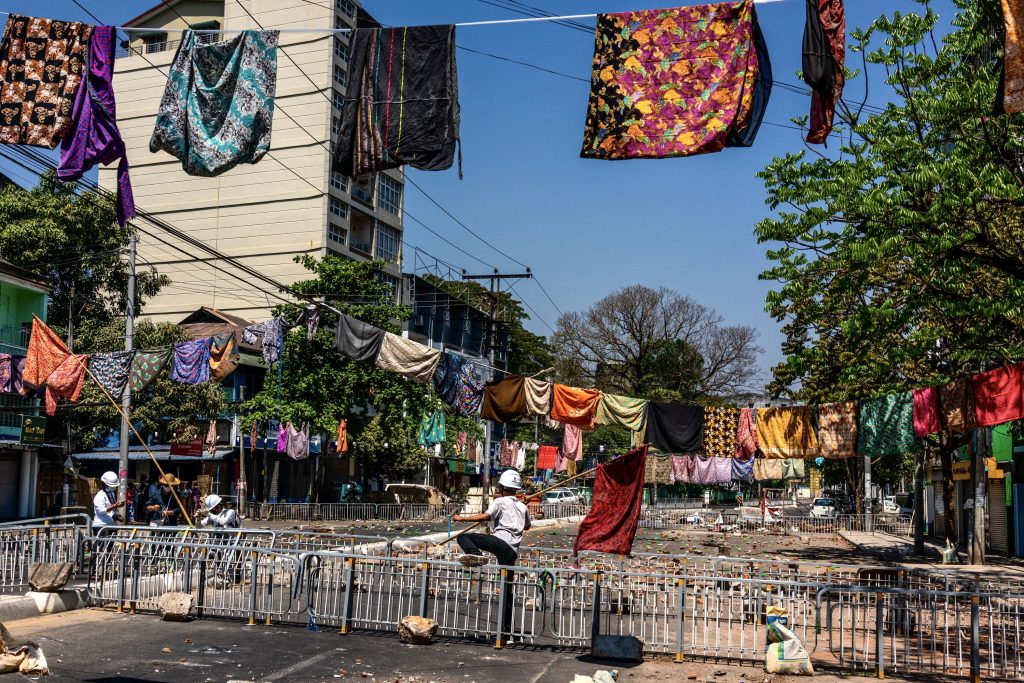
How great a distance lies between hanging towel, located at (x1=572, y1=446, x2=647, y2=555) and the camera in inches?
451

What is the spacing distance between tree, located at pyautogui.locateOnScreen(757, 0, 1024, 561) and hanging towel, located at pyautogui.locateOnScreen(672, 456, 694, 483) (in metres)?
28.2

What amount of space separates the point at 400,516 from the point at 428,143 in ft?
117

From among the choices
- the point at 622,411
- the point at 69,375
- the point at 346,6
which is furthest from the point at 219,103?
the point at 346,6

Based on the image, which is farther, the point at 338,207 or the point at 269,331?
the point at 338,207

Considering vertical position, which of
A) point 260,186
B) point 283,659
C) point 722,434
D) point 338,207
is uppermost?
point 260,186

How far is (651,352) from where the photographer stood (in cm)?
6750

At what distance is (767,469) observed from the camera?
150ft

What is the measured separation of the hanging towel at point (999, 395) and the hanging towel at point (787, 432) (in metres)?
4.12

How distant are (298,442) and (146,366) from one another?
2381cm

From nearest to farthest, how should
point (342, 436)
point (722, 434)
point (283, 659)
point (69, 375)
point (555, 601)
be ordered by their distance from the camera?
point (283, 659) < point (555, 601) < point (722, 434) < point (69, 375) < point (342, 436)

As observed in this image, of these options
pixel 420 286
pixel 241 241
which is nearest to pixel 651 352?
pixel 420 286

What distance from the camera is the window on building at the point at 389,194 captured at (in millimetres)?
62281

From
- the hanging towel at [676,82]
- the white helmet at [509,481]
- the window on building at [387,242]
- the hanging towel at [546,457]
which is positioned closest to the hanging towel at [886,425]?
the white helmet at [509,481]

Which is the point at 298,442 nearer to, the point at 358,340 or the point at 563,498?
the point at 563,498
